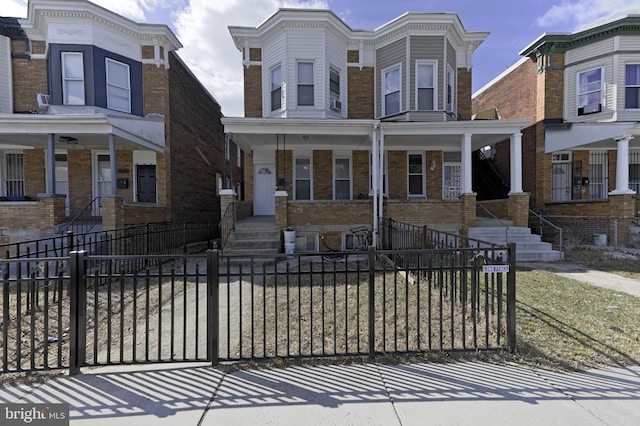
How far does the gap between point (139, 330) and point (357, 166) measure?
10.4 meters

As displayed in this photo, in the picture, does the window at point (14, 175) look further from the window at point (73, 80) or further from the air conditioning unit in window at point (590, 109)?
the air conditioning unit in window at point (590, 109)

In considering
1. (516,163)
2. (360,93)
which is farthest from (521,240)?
(360,93)

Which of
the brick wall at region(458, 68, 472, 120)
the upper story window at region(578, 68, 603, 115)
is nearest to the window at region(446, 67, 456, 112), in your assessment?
the brick wall at region(458, 68, 472, 120)

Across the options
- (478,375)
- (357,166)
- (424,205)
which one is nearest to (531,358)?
(478,375)

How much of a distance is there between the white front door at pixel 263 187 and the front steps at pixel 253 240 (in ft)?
10.0

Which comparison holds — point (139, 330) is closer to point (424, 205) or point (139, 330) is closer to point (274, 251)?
point (274, 251)

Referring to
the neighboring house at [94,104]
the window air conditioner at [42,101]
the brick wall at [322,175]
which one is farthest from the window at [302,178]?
the window air conditioner at [42,101]

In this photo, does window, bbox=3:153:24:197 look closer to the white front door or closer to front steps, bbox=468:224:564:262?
the white front door

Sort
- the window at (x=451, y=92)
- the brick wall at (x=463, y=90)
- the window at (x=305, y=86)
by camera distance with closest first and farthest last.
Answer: the window at (x=305, y=86) < the window at (x=451, y=92) < the brick wall at (x=463, y=90)

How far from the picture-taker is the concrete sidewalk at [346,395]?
2598 millimetres

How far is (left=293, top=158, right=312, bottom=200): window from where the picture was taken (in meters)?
13.2

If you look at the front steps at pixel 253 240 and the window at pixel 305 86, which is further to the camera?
the window at pixel 305 86

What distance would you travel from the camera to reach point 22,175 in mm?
12984

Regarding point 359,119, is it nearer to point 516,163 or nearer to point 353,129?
point 353,129
